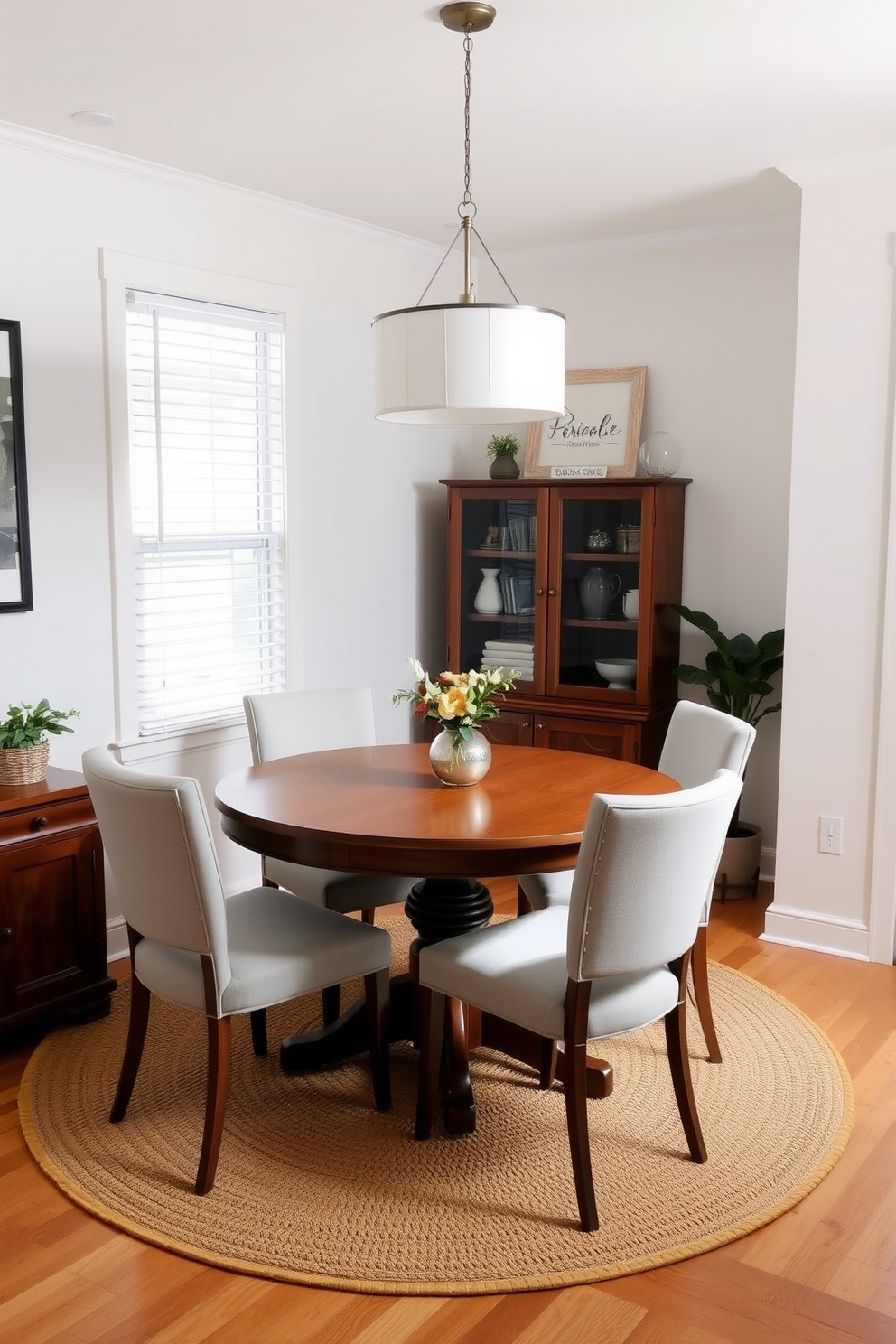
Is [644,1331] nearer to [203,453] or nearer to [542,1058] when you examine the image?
[542,1058]

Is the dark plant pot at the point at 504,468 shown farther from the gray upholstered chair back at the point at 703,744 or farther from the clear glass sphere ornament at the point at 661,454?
the gray upholstered chair back at the point at 703,744

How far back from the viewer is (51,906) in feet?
10.4

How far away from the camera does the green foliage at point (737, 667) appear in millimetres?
4301

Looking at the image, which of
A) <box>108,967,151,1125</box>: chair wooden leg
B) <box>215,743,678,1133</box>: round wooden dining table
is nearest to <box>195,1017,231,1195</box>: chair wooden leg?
<box>108,967,151,1125</box>: chair wooden leg

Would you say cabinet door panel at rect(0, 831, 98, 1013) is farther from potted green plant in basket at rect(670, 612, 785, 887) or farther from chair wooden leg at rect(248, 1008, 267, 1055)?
potted green plant in basket at rect(670, 612, 785, 887)

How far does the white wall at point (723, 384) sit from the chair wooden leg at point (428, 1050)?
7.71 ft

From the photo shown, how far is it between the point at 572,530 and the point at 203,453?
1442 mm

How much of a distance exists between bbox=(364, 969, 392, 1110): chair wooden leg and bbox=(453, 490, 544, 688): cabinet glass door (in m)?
2.13

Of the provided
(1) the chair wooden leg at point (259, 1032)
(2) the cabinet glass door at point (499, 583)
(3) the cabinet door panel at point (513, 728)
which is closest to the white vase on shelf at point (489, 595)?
(2) the cabinet glass door at point (499, 583)

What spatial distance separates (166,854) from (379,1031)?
73 cm

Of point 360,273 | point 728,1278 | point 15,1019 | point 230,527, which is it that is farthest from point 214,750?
point 728,1278

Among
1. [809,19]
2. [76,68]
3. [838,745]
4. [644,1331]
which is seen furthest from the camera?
[838,745]

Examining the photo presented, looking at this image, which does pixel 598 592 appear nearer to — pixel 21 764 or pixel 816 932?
pixel 816 932

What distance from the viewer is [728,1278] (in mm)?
2229
